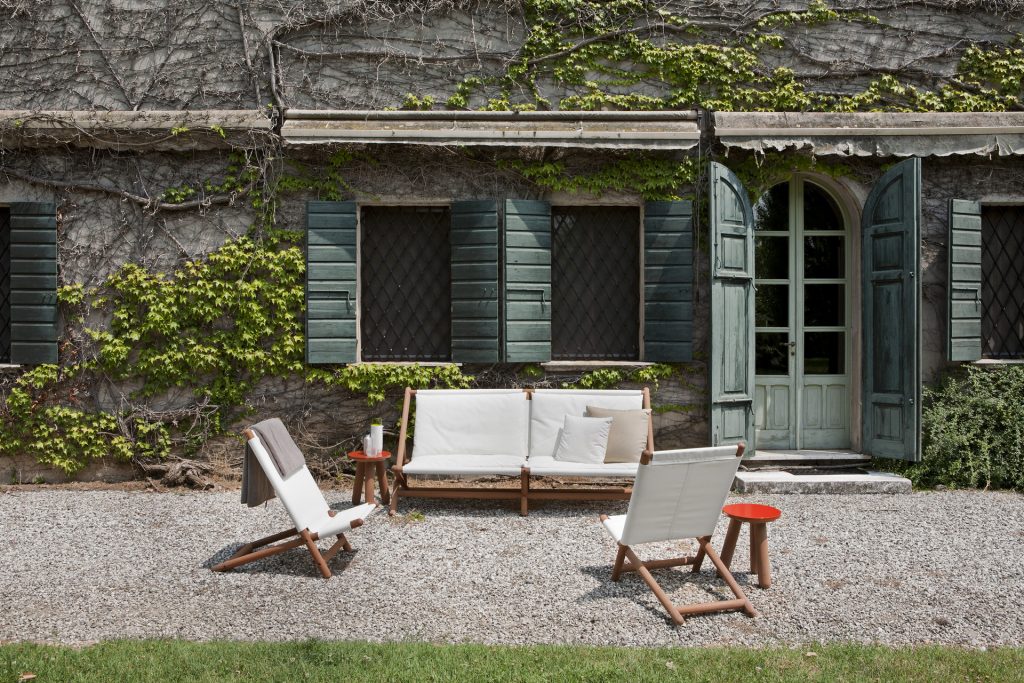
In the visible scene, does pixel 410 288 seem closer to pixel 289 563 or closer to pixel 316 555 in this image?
pixel 289 563

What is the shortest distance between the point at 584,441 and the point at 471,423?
994mm

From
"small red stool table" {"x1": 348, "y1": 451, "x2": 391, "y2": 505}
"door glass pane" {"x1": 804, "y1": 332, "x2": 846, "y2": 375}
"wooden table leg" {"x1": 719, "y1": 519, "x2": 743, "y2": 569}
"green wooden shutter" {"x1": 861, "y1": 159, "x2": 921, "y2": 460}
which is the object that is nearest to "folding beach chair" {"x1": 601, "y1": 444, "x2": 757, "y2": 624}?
"wooden table leg" {"x1": 719, "y1": 519, "x2": 743, "y2": 569}

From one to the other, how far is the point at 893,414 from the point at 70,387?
720 cm

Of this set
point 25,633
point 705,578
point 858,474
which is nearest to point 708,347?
point 858,474

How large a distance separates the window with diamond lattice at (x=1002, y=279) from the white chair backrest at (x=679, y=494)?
4.51 meters

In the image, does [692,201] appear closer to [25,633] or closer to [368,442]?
[368,442]

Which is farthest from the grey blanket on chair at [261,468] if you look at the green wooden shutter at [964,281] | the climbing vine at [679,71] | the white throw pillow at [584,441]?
the green wooden shutter at [964,281]

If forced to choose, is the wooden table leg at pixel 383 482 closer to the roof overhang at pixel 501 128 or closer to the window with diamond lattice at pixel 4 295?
the roof overhang at pixel 501 128

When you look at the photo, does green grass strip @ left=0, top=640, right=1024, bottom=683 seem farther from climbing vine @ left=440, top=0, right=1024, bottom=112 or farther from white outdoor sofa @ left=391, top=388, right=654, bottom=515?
climbing vine @ left=440, top=0, right=1024, bottom=112

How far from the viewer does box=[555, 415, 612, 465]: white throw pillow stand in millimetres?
5793

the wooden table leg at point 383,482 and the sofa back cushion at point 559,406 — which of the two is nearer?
the wooden table leg at point 383,482

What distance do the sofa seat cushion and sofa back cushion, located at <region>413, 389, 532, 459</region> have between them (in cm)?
19

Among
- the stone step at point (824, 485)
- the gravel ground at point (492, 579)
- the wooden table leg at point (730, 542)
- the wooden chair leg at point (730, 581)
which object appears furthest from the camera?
the stone step at point (824, 485)

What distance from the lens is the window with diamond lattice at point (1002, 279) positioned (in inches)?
279
